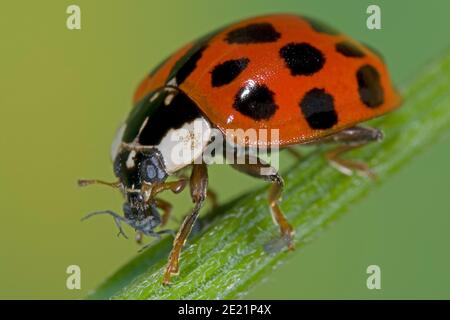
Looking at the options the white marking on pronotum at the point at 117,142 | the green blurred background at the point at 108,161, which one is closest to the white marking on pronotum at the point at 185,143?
the white marking on pronotum at the point at 117,142

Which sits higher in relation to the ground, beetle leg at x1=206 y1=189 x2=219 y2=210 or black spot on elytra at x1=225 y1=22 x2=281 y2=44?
black spot on elytra at x1=225 y1=22 x2=281 y2=44

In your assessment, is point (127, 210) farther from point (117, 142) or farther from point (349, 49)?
point (349, 49)

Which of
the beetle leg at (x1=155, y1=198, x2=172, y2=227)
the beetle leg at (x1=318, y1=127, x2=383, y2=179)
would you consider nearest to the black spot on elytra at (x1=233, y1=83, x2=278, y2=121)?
the beetle leg at (x1=318, y1=127, x2=383, y2=179)

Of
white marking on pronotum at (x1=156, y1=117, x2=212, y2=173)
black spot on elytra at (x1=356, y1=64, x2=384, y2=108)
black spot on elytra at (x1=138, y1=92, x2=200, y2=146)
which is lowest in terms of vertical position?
white marking on pronotum at (x1=156, y1=117, x2=212, y2=173)

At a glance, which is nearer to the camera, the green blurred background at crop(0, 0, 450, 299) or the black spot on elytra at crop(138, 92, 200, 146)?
the black spot on elytra at crop(138, 92, 200, 146)

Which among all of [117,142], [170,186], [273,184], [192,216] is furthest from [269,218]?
[117,142]

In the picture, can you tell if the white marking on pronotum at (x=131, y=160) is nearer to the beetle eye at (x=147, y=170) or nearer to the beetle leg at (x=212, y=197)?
the beetle eye at (x=147, y=170)

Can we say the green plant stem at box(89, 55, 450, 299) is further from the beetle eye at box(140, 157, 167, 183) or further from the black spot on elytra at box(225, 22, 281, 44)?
the black spot on elytra at box(225, 22, 281, 44)

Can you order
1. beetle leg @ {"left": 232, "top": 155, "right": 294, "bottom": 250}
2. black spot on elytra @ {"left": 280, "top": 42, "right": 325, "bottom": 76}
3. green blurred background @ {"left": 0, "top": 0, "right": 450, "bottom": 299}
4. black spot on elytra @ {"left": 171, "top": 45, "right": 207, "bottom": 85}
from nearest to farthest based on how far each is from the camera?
beetle leg @ {"left": 232, "top": 155, "right": 294, "bottom": 250}, black spot on elytra @ {"left": 280, "top": 42, "right": 325, "bottom": 76}, black spot on elytra @ {"left": 171, "top": 45, "right": 207, "bottom": 85}, green blurred background @ {"left": 0, "top": 0, "right": 450, "bottom": 299}

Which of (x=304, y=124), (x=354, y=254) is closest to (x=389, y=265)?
(x=354, y=254)
